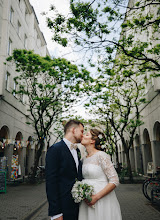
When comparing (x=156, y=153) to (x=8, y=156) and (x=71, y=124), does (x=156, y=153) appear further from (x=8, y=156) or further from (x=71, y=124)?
(x=71, y=124)

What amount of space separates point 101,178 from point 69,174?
56cm

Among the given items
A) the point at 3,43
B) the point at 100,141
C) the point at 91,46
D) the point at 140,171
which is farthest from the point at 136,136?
the point at 100,141

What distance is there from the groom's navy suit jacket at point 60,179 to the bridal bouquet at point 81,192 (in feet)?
0.25

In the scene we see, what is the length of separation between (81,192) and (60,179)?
13.3 inches

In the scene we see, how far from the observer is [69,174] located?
115 inches

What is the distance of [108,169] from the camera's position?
3078 mm

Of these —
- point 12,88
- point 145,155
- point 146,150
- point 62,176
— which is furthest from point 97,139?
point 146,150

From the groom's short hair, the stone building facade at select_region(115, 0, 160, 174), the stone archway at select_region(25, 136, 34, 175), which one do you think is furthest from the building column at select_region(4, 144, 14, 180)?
the groom's short hair

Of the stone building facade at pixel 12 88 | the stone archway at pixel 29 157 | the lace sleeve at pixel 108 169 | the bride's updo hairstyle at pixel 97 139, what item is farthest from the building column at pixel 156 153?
the lace sleeve at pixel 108 169

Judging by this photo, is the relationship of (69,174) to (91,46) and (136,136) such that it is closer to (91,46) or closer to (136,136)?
(91,46)

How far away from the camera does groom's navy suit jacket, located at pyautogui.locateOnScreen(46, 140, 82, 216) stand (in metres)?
2.72

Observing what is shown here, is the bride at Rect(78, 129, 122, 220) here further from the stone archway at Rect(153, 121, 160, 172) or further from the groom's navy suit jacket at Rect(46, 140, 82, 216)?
the stone archway at Rect(153, 121, 160, 172)

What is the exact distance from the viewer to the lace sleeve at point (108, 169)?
301cm

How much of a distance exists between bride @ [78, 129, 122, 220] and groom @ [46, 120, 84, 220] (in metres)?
0.20
